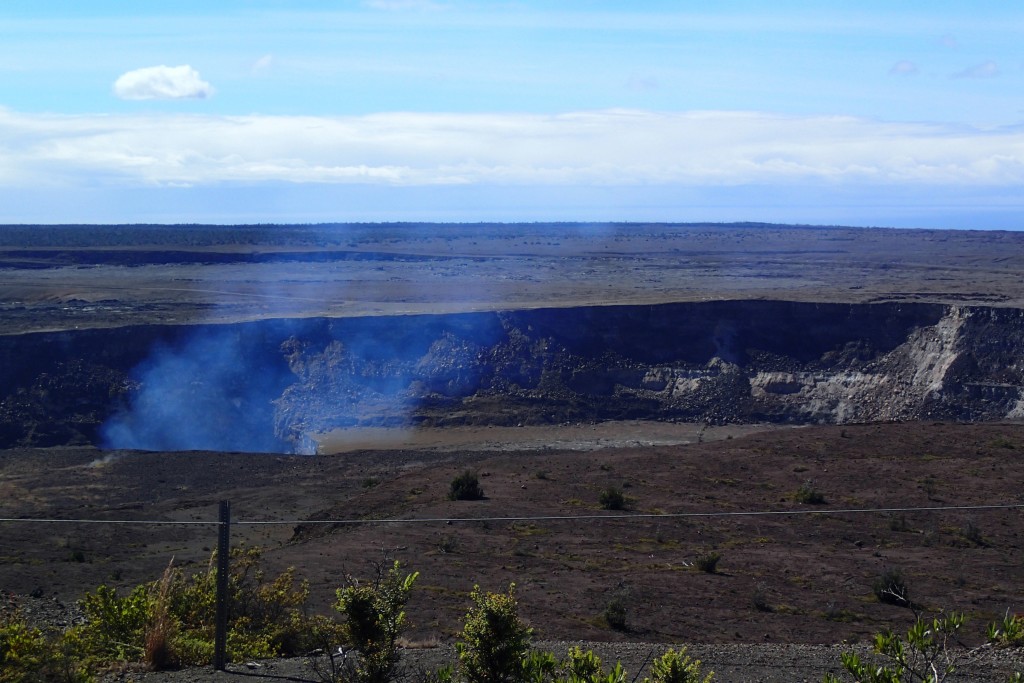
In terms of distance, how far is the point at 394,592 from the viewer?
325 inches

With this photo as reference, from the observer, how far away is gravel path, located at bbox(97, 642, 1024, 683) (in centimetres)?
977

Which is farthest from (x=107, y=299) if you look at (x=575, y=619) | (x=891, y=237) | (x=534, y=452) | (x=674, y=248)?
(x=891, y=237)

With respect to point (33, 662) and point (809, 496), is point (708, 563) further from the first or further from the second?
point (33, 662)

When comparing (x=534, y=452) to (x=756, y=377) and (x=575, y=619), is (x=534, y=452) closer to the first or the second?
(x=756, y=377)

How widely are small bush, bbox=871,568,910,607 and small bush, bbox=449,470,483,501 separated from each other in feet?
30.2

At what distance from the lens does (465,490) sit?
23391mm

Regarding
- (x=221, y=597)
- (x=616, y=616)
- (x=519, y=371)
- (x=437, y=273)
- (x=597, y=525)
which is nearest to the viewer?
(x=221, y=597)

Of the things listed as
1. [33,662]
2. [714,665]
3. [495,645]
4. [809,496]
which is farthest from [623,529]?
[495,645]

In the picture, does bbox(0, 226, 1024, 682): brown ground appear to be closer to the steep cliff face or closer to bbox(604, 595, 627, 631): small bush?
bbox(604, 595, 627, 631): small bush

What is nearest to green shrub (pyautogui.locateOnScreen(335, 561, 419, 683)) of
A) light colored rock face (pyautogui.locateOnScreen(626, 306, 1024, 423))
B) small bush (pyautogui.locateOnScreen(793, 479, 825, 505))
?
small bush (pyautogui.locateOnScreen(793, 479, 825, 505))

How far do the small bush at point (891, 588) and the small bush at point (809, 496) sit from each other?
19.2ft

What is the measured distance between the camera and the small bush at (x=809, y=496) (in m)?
23.1

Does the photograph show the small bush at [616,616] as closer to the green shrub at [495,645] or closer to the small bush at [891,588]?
the small bush at [891,588]

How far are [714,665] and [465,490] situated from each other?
12.5m
